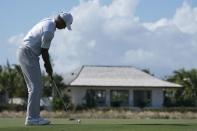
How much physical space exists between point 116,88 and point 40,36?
171ft

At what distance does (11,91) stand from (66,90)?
19.9ft

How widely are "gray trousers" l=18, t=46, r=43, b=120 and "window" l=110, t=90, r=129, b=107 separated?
51.1 metres

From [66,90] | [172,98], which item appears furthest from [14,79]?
[172,98]

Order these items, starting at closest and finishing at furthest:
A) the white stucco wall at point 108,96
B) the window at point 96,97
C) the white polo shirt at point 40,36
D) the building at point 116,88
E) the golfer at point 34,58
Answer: the white polo shirt at point 40,36
the golfer at point 34,58
the window at point 96,97
the building at point 116,88
the white stucco wall at point 108,96

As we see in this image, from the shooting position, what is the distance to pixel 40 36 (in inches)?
383

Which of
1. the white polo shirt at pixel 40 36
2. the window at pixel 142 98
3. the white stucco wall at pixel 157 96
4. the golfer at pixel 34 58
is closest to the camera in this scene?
the white polo shirt at pixel 40 36

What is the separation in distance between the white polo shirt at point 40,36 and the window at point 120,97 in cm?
5121

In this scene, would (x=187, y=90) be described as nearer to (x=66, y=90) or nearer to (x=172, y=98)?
(x=172, y=98)

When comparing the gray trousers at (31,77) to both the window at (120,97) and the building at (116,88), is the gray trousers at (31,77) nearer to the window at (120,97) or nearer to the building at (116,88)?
the building at (116,88)

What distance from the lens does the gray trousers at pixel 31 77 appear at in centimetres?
977

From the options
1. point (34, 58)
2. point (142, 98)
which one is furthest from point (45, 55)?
point (142, 98)

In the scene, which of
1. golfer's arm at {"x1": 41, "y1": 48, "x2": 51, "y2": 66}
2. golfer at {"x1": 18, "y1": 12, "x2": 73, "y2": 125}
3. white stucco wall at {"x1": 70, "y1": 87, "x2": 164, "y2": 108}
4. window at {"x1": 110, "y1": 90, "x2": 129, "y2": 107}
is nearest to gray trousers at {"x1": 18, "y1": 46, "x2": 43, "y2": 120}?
golfer at {"x1": 18, "y1": 12, "x2": 73, "y2": 125}

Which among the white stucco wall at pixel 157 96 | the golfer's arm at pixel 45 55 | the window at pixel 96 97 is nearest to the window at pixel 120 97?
the window at pixel 96 97

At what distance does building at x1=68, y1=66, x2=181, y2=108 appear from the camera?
6062 cm
